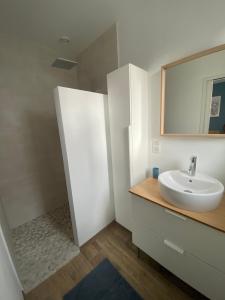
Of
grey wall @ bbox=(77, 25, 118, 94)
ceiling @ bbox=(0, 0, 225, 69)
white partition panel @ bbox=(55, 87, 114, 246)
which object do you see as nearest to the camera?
ceiling @ bbox=(0, 0, 225, 69)

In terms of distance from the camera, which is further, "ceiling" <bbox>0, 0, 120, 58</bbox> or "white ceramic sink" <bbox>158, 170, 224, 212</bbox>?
"ceiling" <bbox>0, 0, 120, 58</bbox>

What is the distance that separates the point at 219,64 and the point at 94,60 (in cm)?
146

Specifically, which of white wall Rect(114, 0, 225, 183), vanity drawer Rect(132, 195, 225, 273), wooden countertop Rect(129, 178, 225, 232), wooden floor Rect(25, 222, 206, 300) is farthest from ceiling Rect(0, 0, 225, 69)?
wooden floor Rect(25, 222, 206, 300)

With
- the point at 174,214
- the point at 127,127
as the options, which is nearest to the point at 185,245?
the point at 174,214

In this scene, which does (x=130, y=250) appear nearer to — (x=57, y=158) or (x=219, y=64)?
(x=57, y=158)

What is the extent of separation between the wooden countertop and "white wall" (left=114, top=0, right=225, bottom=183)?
1.08 feet

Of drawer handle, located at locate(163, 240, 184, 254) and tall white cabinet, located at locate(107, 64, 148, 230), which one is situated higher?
tall white cabinet, located at locate(107, 64, 148, 230)

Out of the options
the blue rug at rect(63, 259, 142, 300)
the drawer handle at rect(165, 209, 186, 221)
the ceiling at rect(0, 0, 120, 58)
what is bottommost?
the blue rug at rect(63, 259, 142, 300)

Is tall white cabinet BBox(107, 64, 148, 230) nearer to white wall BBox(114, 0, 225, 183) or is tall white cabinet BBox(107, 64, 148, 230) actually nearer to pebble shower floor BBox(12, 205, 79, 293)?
white wall BBox(114, 0, 225, 183)

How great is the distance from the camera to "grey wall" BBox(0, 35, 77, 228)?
1707 millimetres

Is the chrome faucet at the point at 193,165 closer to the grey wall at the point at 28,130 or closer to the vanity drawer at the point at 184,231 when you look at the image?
the vanity drawer at the point at 184,231

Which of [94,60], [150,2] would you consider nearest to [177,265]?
[150,2]

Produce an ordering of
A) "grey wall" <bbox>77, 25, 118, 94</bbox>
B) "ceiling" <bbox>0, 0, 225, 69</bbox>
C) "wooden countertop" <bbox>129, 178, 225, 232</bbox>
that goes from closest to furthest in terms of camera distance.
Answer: "wooden countertop" <bbox>129, 178, 225, 232</bbox>, "ceiling" <bbox>0, 0, 225, 69</bbox>, "grey wall" <bbox>77, 25, 118, 94</bbox>

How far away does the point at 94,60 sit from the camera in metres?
1.86
